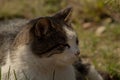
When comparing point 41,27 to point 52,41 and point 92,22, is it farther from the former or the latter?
point 92,22

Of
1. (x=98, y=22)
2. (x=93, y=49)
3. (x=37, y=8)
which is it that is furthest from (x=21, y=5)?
(x=93, y=49)

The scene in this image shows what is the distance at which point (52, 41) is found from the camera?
11.8 ft

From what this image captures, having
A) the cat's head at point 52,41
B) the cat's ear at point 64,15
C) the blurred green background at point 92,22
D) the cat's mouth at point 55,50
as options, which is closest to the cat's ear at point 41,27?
the cat's head at point 52,41

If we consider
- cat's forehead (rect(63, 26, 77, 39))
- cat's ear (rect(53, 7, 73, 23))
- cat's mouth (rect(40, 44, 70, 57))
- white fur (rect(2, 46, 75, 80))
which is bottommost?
white fur (rect(2, 46, 75, 80))

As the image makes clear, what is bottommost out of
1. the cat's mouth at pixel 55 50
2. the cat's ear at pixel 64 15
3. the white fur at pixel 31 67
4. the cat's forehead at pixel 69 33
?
the white fur at pixel 31 67

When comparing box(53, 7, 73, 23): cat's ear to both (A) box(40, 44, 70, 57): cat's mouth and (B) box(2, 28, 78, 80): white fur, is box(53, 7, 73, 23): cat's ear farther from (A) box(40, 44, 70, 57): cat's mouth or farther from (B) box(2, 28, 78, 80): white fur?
(A) box(40, 44, 70, 57): cat's mouth

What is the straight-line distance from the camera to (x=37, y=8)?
6.63 m

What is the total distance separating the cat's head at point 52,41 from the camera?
3551mm

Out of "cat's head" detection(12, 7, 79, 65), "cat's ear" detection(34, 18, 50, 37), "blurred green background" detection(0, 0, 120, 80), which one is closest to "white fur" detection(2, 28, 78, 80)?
"cat's head" detection(12, 7, 79, 65)

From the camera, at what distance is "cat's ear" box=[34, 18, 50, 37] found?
3.50 m

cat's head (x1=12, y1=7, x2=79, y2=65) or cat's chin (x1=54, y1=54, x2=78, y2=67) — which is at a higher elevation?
cat's head (x1=12, y1=7, x2=79, y2=65)

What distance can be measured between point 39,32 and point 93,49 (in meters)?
1.91

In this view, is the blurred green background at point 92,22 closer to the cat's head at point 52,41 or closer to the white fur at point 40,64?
the white fur at point 40,64

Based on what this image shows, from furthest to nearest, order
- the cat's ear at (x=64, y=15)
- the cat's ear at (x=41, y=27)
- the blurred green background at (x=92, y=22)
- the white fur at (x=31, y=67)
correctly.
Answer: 1. the blurred green background at (x=92, y=22)
2. the cat's ear at (x=64, y=15)
3. the white fur at (x=31, y=67)
4. the cat's ear at (x=41, y=27)
